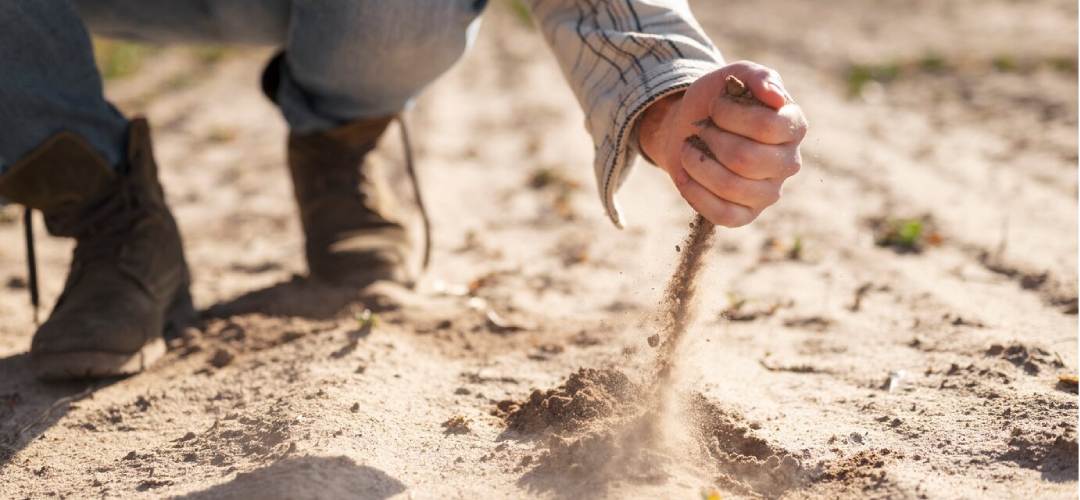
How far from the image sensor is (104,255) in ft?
9.00

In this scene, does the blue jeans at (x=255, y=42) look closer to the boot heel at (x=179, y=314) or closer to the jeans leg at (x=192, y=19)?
the jeans leg at (x=192, y=19)

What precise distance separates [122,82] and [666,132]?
488cm

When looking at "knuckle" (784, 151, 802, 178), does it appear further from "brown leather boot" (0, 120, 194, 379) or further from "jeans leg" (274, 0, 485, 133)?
"brown leather boot" (0, 120, 194, 379)

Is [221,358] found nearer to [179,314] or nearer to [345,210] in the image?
[179,314]

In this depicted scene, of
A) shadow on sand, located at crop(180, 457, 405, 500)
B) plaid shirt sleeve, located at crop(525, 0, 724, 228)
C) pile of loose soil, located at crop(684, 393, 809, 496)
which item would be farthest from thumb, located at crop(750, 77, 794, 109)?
shadow on sand, located at crop(180, 457, 405, 500)

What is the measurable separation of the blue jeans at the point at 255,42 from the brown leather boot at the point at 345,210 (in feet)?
0.29

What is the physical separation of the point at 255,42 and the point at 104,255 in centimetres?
80

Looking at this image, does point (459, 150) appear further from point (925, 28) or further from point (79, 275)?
point (925, 28)

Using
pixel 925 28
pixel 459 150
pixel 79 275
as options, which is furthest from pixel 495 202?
pixel 925 28

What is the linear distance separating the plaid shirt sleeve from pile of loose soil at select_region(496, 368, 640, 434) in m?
0.36

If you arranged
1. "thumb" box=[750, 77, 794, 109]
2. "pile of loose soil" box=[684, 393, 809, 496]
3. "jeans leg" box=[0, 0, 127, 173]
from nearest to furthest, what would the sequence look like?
"thumb" box=[750, 77, 794, 109] < "pile of loose soil" box=[684, 393, 809, 496] < "jeans leg" box=[0, 0, 127, 173]

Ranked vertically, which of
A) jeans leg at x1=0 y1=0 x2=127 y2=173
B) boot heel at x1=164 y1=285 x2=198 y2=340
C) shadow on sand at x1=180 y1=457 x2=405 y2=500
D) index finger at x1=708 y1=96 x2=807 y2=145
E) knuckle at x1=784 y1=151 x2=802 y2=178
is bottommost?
boot heel at x1=164 y1=285 x2=198 y2=340

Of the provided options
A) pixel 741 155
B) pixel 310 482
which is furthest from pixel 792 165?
pixel 310 482

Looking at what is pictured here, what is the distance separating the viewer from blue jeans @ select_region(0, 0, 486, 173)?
2.55 metres
